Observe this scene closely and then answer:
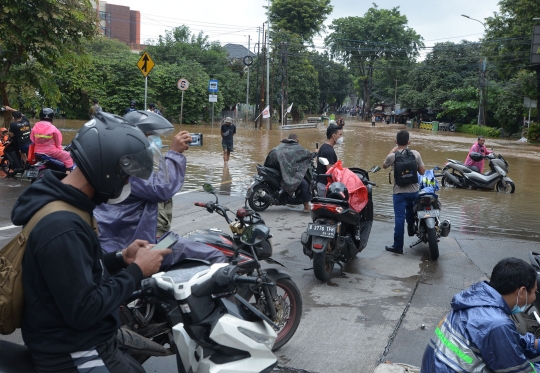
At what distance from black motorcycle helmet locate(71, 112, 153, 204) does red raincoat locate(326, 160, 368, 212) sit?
4769 millimetres

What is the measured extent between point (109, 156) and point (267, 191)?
8.65 meters

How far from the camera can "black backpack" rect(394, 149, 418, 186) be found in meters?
7.78

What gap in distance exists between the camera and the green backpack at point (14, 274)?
2.15m

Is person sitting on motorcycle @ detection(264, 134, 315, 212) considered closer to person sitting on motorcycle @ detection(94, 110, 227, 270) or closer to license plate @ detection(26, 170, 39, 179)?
license plate @ detection(26, 170, 39, 179)

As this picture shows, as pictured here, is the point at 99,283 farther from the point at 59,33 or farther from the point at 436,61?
the point at 436,61

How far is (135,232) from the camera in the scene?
3.89m

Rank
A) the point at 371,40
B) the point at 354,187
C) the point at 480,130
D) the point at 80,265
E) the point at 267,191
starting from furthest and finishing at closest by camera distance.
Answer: the point at 371,40 → the point at 480,130 → the point at 267,191 → the point at 354,187 → the point at 80,265

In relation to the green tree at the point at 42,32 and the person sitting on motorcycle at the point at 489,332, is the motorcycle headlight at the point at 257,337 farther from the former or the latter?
the green tree at the point at 42,32

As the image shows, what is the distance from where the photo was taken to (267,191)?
35.9 feet

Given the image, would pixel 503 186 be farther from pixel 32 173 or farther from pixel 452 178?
pixel 32 173

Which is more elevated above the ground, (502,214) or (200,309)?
(200,309)

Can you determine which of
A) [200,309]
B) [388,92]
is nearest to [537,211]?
[200,309]

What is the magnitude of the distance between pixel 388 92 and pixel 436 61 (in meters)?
17.6

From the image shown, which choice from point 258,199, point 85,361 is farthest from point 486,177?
→ point 85,361
